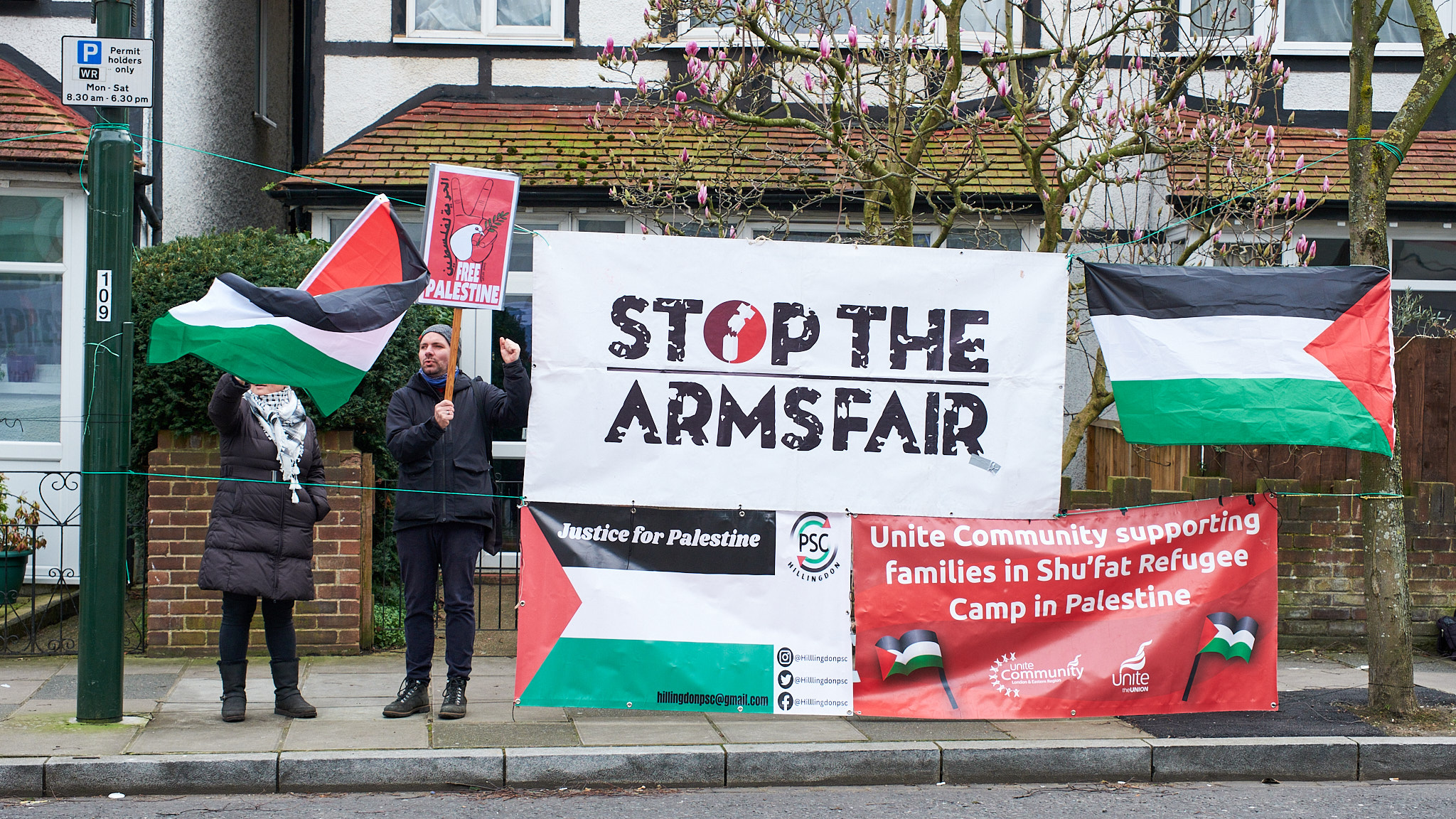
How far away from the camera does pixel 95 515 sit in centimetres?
585

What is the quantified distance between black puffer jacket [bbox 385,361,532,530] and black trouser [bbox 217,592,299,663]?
746mm

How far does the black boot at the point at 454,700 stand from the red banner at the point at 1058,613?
1.96 metres

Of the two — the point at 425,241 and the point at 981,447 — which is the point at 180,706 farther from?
the point at 981,447

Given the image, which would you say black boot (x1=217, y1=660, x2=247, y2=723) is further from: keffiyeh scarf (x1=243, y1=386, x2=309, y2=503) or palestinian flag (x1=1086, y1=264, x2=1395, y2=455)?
palestinian flag (x1=1086, y1=264, x2=1395, y2=455)

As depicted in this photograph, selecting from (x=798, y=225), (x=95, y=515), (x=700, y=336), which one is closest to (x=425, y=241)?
(x=700, y=336)

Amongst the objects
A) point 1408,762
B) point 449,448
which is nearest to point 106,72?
point 449,448

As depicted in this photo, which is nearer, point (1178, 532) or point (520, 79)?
point (1178, 532)

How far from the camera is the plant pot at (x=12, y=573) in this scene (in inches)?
336

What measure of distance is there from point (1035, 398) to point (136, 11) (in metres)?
8.39

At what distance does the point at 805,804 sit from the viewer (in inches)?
208

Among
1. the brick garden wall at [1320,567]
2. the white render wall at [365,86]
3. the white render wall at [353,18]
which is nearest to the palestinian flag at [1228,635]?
the brick garden wall at [1320,567]

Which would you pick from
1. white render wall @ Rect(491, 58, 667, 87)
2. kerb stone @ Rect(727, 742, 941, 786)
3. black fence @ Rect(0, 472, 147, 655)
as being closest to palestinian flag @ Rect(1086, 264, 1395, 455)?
kerb stone @ Rect(727, 742, 941, 786)

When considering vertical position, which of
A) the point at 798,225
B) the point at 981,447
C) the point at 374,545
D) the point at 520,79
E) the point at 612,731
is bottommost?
the point at 612,731

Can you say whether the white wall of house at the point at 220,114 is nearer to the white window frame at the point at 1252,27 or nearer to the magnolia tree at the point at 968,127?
the magnolia tree at the point at 968,127
